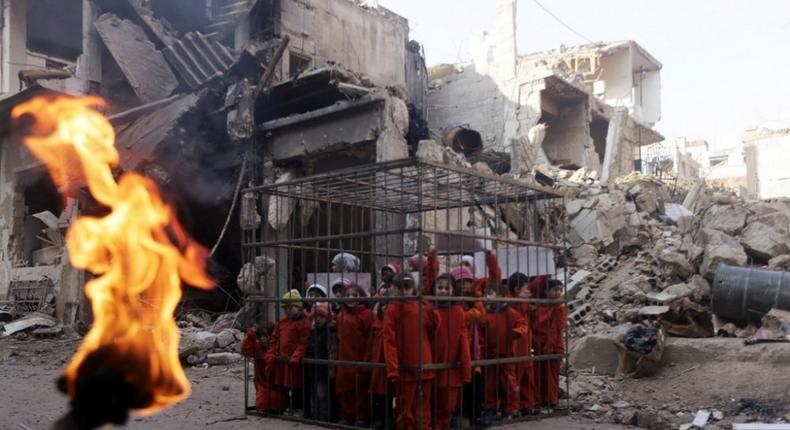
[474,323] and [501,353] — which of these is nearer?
[474,323]

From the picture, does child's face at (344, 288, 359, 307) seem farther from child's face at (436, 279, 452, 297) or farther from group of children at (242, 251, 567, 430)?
child's face at (436, 279, 452, 297)

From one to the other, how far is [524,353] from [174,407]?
150 inches

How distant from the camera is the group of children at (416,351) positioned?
618 cm

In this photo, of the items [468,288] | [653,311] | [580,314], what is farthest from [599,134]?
[468,288]

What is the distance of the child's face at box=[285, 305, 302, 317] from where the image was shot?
7.16 metres

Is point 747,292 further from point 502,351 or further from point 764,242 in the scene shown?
point 502,351

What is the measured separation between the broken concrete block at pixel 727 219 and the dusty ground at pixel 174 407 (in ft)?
20.1

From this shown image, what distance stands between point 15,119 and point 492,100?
42.2ft

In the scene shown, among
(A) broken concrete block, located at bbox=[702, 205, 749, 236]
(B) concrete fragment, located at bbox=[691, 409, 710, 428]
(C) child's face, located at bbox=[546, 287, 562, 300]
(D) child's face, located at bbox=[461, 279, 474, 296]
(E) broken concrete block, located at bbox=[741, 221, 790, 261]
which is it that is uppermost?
(A) broken concrete block, located at bbox=[702, 205, 749, 236]

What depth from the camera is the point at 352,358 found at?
22.2 ft

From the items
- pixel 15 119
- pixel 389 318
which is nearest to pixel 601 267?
pixel 389 318

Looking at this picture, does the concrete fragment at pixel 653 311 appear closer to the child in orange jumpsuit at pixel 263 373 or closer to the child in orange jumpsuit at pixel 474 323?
the child in orange jumpsuit at pixel 474 323

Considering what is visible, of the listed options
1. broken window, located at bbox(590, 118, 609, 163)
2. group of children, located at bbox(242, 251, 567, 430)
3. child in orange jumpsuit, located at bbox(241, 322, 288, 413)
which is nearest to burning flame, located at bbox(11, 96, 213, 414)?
group of children, located at bbox(242, 251, 567, 430)

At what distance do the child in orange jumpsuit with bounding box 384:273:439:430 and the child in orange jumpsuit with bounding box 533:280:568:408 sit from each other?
1764mm
